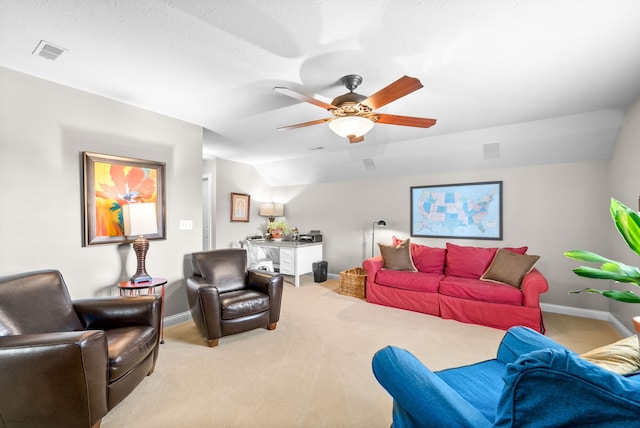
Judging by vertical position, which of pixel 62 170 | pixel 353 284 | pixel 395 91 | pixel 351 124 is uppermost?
pixel 395 91

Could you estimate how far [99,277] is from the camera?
281 centimetres

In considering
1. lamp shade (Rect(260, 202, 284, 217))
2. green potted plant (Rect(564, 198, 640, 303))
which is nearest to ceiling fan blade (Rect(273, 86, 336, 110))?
green potted plant (Rect(564, 198, 640, 303))

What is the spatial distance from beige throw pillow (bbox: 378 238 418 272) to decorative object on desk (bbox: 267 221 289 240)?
→ 2427 millimetres

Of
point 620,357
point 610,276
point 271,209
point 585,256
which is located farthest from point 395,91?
point 271,209

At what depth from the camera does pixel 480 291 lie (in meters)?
3.36

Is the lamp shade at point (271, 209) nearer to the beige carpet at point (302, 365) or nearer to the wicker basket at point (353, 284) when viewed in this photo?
the wicker basket at point (353, 284)

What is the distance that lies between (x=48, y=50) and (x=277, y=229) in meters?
4.45

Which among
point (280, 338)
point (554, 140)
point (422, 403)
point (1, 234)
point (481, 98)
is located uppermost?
point (481, 98)

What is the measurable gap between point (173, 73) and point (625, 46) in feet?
10.7

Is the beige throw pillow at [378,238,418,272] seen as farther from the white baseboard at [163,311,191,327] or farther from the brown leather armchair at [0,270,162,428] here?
the brown leather armchair at [0,270,162,428]

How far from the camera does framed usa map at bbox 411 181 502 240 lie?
4.21 metres

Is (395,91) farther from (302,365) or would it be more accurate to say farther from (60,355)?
(60,355)

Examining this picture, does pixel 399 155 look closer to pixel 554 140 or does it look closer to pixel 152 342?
pixel 554 140

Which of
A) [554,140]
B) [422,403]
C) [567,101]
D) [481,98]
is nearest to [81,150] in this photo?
[422,403]
